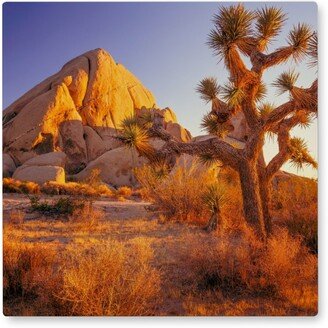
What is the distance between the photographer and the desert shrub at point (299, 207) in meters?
7.02

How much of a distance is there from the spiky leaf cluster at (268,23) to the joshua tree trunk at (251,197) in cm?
199

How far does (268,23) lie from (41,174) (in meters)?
15.0

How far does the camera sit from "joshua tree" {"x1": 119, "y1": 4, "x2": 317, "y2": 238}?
6.23m

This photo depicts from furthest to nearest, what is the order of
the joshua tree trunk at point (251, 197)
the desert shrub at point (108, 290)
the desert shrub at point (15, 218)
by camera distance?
the desert shrub at point (15, 218) < the joshua tree trunk at point (251, 197) < the desert shrub at point (108, 290)

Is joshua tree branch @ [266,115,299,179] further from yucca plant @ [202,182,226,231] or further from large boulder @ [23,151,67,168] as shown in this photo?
large boulder @ [23,151,67,168]

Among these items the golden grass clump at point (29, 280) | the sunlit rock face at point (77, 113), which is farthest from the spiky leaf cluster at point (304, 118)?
the sunlit rock face at point (77, 113)

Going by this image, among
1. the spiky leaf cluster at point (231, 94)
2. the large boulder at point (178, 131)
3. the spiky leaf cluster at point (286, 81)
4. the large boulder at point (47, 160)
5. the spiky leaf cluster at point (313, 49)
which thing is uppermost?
the large boulder at point (178, 131)

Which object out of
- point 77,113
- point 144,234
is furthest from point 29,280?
point 77,113

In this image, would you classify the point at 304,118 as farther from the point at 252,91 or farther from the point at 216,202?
the point at 216,202

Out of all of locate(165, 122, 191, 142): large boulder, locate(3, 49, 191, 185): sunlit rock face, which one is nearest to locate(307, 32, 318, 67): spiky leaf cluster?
locate(3, 49, 191, 185): sunlit rock face

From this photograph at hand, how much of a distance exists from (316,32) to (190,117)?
8.17ft

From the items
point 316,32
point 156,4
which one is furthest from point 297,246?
point 156,4

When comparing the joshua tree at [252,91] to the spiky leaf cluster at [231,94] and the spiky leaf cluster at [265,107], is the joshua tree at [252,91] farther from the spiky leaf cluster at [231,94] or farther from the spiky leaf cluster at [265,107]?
the spiky leaf cluster at [265,107]

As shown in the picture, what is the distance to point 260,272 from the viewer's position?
5559mm
